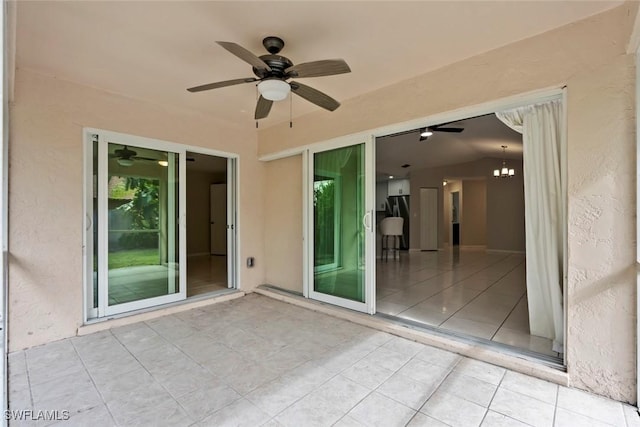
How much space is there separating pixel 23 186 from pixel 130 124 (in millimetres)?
1134

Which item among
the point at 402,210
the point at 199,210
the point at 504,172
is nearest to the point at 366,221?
the point at 504,172

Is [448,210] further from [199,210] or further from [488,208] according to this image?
[199,210]

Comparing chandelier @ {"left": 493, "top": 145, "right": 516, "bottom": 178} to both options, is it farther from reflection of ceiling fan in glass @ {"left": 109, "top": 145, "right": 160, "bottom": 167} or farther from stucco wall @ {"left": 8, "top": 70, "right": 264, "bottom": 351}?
stucco wall @ {"left": 8, "top": 70, "right": 264, "bottom": 351}

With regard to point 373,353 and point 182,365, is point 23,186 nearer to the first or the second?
point 182,365

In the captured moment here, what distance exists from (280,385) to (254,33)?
2501mm

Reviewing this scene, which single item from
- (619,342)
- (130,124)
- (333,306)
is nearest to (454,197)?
(333,306)

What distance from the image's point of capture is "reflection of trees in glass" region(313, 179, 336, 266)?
3.80 metres

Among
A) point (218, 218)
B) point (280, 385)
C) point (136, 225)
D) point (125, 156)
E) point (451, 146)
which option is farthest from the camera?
point (218, 218)

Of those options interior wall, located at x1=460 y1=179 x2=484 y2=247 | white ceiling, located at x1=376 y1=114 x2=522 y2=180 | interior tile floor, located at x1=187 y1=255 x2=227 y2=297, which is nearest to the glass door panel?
interior tile floor, located at x1=187 y1=255 x2=227 y2=297

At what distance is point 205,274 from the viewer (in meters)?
5.57

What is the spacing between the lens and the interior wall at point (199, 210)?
26.4ft

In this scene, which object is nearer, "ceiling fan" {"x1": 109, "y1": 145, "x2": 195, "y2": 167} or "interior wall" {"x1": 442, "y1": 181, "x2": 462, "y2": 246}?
"ceiling fan" {"x1": 109, "y1": 145, "x2": 195, "y2": 167}

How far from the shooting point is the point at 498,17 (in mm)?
2064

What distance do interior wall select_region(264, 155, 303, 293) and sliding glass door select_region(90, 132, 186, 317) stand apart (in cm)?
→ 125
